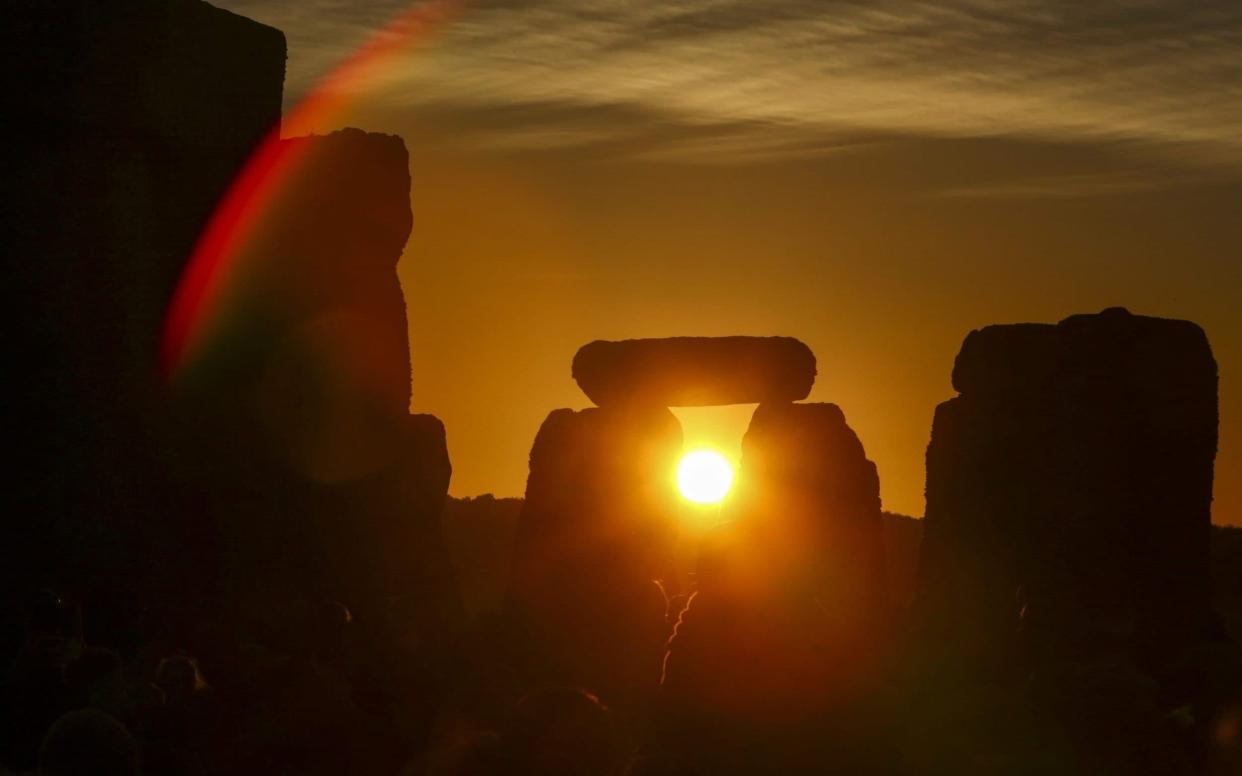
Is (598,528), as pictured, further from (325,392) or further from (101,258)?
(101,258)

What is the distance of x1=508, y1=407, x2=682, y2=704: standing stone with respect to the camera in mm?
15945

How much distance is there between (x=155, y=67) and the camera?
40.3ft

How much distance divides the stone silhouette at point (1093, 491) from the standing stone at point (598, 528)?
2.65m

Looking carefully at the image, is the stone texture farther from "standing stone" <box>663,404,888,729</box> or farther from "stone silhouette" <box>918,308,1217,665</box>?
"standing stone" <box>663,404,888,729</box>

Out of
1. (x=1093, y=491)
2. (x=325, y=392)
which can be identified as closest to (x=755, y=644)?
(x=325, y=392)

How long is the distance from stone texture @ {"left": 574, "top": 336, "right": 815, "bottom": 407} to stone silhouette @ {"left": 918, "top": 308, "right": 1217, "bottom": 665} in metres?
1.77

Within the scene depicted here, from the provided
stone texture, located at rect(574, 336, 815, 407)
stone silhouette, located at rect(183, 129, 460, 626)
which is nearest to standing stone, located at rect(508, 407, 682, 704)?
stone texture, located at rect(574, 336, 815, 407)

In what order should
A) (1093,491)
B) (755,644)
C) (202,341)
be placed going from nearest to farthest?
(755,644), (202,341), (1093,491)

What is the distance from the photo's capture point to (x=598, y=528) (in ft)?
55.2

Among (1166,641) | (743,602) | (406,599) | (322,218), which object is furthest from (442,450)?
(743,602)

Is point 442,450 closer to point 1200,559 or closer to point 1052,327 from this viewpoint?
point 1052,327

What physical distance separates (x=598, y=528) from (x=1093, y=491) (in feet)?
13.4

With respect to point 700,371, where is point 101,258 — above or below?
above

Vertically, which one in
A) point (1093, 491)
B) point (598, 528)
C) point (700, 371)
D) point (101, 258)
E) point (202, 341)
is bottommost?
point (598, 528)
